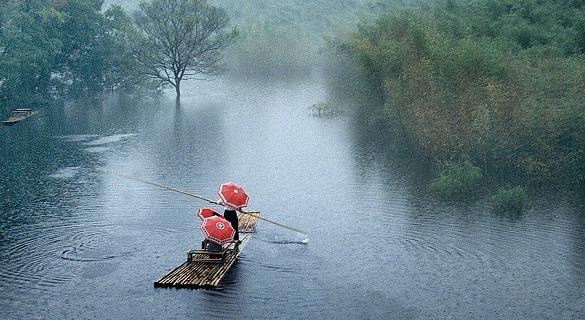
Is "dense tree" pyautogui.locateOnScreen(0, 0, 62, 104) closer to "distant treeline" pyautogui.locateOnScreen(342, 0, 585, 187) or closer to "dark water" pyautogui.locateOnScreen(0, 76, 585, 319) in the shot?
"dark water" pyautogui.locateOnScreen(0, 76, 585, 319)

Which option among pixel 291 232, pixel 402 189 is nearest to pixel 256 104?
pixel 402 189

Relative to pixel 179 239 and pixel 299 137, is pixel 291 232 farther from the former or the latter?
pixel 299 137

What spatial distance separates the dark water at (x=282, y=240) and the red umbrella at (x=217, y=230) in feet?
4.01

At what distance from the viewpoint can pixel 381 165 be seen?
4044 centimetres

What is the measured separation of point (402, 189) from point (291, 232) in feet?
29.4

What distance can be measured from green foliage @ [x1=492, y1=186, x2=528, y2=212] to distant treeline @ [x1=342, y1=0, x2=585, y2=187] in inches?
126

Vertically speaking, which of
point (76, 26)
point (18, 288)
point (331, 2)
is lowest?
point (18, 288)

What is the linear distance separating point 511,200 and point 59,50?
162ft

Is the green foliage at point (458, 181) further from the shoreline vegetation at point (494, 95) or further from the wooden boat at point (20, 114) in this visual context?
the wooden boat at point (20, 114)

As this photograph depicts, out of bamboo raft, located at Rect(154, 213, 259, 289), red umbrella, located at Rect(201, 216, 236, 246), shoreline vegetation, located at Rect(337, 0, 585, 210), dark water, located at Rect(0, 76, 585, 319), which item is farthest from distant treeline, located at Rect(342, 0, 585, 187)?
bamboo raft, located at Rect(154, 213, 259, 289)

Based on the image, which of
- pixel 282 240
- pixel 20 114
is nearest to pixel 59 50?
pixel 20 114

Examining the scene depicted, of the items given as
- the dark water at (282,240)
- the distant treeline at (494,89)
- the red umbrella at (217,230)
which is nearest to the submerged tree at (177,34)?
the dark water at (282,240)

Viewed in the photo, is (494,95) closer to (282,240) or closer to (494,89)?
(494,89)

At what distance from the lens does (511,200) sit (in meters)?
30.9
